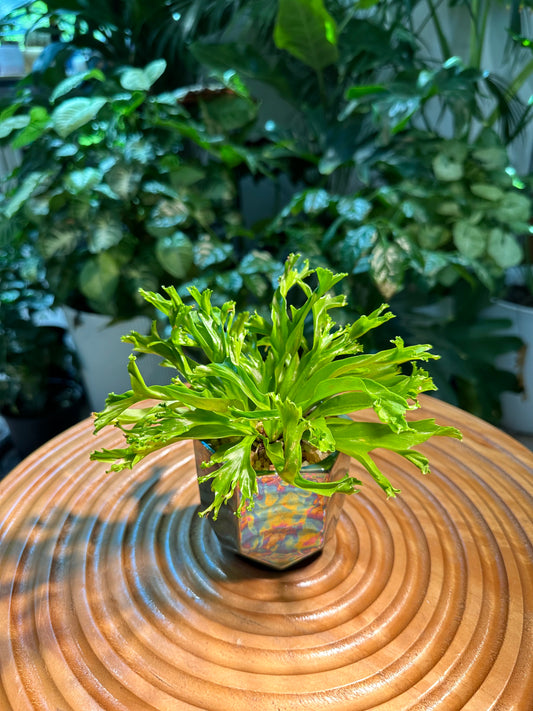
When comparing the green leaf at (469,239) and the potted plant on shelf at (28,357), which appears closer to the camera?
the green leaf at (469,239)

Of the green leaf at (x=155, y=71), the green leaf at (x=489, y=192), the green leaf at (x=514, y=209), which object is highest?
the green leaf at (x=155, y=71)

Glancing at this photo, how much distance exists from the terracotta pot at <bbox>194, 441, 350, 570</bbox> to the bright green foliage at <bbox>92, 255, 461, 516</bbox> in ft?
0.08

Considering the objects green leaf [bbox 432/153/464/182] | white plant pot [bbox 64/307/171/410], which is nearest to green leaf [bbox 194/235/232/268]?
white plant pot [bbox 64/307/171/410]

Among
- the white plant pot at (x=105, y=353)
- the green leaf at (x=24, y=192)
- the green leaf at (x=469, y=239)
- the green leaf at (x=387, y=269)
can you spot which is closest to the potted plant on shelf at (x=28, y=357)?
the white plant pot at (x=105, y=353)

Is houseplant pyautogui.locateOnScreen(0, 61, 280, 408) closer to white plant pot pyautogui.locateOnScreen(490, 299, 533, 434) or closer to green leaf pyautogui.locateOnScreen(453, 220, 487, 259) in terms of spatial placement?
green leaf pyautogui.locateOnScreen(453, 220, 487, 259)

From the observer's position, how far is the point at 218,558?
2.15 feet

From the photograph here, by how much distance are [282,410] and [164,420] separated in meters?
0.12

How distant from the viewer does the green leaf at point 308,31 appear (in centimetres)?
148

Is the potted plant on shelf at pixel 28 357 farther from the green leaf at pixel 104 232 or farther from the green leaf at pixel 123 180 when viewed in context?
the green leaf at pixel 123 180

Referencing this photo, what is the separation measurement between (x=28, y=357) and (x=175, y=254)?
24.4 inches

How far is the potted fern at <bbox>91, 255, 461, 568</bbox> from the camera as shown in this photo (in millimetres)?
538

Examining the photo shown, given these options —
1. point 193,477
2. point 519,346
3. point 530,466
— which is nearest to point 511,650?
point 530,466

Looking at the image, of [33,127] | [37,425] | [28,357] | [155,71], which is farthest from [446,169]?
[37,425]

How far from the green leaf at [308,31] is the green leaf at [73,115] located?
57 cm
